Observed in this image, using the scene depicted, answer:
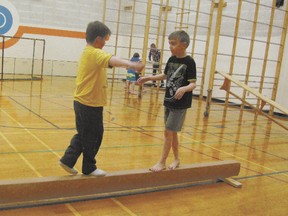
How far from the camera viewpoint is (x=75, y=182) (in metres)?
2.56

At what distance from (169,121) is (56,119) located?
311 cm

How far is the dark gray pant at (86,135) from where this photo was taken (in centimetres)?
253

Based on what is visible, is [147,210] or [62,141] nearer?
[147,210]

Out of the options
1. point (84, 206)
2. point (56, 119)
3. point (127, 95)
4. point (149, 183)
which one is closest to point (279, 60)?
point (127, 95)

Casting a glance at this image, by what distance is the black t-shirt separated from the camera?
2961 mm

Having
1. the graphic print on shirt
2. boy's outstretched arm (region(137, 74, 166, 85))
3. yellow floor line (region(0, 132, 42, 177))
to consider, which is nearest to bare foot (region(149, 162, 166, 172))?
the graphic print on shirt

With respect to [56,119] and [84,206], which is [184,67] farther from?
[56,119]

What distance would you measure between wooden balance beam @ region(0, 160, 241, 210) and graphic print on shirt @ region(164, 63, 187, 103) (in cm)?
65

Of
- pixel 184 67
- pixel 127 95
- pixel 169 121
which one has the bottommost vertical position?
pixel 127 95

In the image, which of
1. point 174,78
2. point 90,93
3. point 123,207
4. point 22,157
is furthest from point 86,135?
point 22,157

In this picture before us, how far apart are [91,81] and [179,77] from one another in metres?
0.83

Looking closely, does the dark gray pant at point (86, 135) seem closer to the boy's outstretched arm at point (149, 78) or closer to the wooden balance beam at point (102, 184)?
the wooden balance beam at point (102, 184)

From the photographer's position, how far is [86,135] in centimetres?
256

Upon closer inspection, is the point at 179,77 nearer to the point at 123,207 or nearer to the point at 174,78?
the point at 174,78
